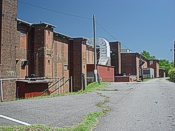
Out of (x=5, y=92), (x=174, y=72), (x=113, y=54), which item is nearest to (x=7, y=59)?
(x=5, y=92)

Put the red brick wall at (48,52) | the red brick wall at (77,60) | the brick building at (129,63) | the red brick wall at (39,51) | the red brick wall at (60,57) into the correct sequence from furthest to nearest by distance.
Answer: the brick building at (129,63)
the red brick wall at (77,60)
the red brick wall at (60,57)
the red brick wall at (48,52)
the red brick wall at (39,51)

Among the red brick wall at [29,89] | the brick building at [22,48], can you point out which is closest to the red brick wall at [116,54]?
the brick building at [22,48]

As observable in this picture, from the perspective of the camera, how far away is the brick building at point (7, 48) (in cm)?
1475

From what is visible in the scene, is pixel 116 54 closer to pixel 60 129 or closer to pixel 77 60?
pixel 77 60

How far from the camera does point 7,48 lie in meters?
15.1

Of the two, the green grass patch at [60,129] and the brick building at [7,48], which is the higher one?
the brick building at [7,48]

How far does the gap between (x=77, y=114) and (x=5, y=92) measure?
28.1 feet

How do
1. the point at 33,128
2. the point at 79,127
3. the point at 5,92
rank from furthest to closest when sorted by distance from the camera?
1. the point at 5,92
2. the point at 79,127
3. the point at 33,128

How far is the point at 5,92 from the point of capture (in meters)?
14.8

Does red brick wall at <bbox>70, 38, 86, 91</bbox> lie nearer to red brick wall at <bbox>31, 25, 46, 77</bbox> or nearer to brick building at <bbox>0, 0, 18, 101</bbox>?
red brick wall at <bbox>31, 25, 46, 77</bbox>

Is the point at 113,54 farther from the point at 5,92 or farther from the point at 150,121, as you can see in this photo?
the point at 150,121

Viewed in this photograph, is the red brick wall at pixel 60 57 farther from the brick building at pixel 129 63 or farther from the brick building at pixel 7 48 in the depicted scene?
the brick building at pixel 129 63

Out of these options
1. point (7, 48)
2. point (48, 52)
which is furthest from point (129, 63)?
point (7, 48)

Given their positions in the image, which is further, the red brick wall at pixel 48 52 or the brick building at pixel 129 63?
the brick building at pixel 129 63
